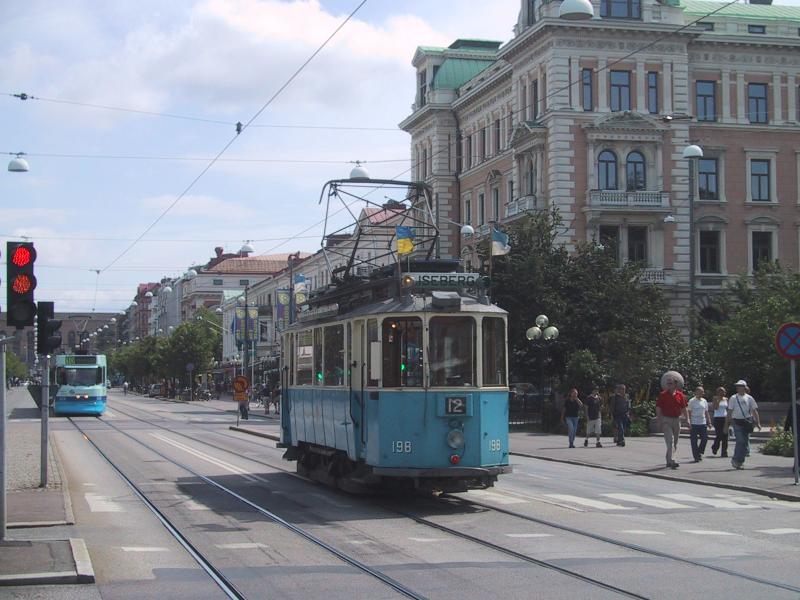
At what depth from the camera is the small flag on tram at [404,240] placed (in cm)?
1902

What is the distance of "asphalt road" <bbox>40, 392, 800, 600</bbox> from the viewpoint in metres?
10.2

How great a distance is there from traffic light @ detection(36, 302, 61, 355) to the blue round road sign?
38.5ft

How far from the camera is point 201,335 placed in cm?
9656

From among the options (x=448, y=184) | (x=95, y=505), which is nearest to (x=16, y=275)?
(x=95, y=505)

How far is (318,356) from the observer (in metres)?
18.5

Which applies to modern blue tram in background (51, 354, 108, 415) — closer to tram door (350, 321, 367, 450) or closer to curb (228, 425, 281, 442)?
curb (228, 425, 281, 442)

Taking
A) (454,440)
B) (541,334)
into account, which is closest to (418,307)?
(454,440)

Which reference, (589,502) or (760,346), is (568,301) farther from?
(589,502)

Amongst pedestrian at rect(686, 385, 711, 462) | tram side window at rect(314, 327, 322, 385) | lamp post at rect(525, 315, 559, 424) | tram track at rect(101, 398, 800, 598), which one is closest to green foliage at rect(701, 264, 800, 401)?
lamp post at rect(525, 315, 559, 424)

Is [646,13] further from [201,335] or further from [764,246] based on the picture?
[201,335]

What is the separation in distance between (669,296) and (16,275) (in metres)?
46.1

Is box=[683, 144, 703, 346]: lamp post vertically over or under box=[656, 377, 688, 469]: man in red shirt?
over

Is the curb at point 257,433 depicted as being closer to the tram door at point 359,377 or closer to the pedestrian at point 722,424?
the pedestrian at point 722,424

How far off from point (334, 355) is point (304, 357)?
6.65 ft
